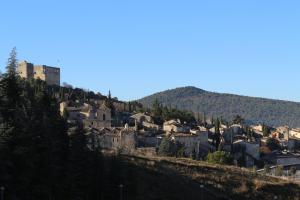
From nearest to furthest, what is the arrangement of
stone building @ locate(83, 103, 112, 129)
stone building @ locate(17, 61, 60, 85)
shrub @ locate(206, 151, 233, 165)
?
shrub @ locate(206, 151, 233, 165), stone building @ locate(83, 103, 112, 129), stone building @ locate(17, 61, 60, 85)

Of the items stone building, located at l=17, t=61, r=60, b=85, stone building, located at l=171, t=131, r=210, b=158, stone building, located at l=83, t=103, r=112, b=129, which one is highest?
stone building, located at l=17, t=61, r=60, b=85

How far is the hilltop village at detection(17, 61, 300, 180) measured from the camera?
97188mm

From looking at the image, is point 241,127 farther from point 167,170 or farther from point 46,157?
point 46,157

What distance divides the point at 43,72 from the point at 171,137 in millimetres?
53931

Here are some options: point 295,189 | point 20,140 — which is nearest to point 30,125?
point 20,140

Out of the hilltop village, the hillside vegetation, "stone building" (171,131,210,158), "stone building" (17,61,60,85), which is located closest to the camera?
the hillside vegetation

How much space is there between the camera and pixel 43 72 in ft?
504

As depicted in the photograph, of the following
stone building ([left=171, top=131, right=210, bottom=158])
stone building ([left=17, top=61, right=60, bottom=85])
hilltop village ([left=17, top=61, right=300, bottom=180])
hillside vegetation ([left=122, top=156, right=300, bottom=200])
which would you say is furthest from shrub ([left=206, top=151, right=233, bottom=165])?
stone building ([left=17, top=61, right=60, bottom=85])

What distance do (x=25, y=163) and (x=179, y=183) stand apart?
1807 cm

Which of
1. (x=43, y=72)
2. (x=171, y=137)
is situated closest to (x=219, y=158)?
(x=171, y=137)

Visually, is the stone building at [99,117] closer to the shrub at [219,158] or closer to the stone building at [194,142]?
the stone building at [194,142]

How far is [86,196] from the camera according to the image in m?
47.3

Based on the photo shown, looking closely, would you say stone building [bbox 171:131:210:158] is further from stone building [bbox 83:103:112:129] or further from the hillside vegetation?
the hillside vegetation

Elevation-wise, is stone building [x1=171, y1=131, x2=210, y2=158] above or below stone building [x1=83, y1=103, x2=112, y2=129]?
below
